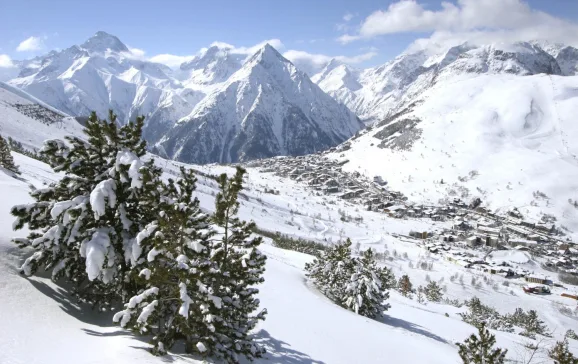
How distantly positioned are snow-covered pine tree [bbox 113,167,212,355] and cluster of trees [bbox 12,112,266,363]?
30 millimetres

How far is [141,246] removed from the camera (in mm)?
10930

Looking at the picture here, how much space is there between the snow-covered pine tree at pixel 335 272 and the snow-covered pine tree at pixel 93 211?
19.8 metres

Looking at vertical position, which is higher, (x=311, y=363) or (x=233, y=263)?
(x=233, y=263)

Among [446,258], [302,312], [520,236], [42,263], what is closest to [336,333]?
[302,312]

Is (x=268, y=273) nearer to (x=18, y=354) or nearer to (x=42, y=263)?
(x=42, y=263)

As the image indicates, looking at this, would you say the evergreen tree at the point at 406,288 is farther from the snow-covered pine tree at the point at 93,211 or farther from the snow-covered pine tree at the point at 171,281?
the snow-covered pine tree at the point at 93,211

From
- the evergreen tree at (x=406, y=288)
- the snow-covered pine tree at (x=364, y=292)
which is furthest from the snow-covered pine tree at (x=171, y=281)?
the evergreen tree at (x=406, y=288)

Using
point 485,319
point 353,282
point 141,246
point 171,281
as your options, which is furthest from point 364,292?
point 485,319

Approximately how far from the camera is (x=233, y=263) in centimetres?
1182

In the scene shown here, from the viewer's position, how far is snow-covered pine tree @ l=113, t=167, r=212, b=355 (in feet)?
32.3

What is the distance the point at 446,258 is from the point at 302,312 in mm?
131776

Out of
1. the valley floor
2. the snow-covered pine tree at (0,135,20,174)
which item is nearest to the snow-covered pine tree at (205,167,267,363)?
the valley floor

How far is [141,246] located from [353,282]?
66.8 ft

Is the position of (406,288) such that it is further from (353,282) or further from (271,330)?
(271,330)
